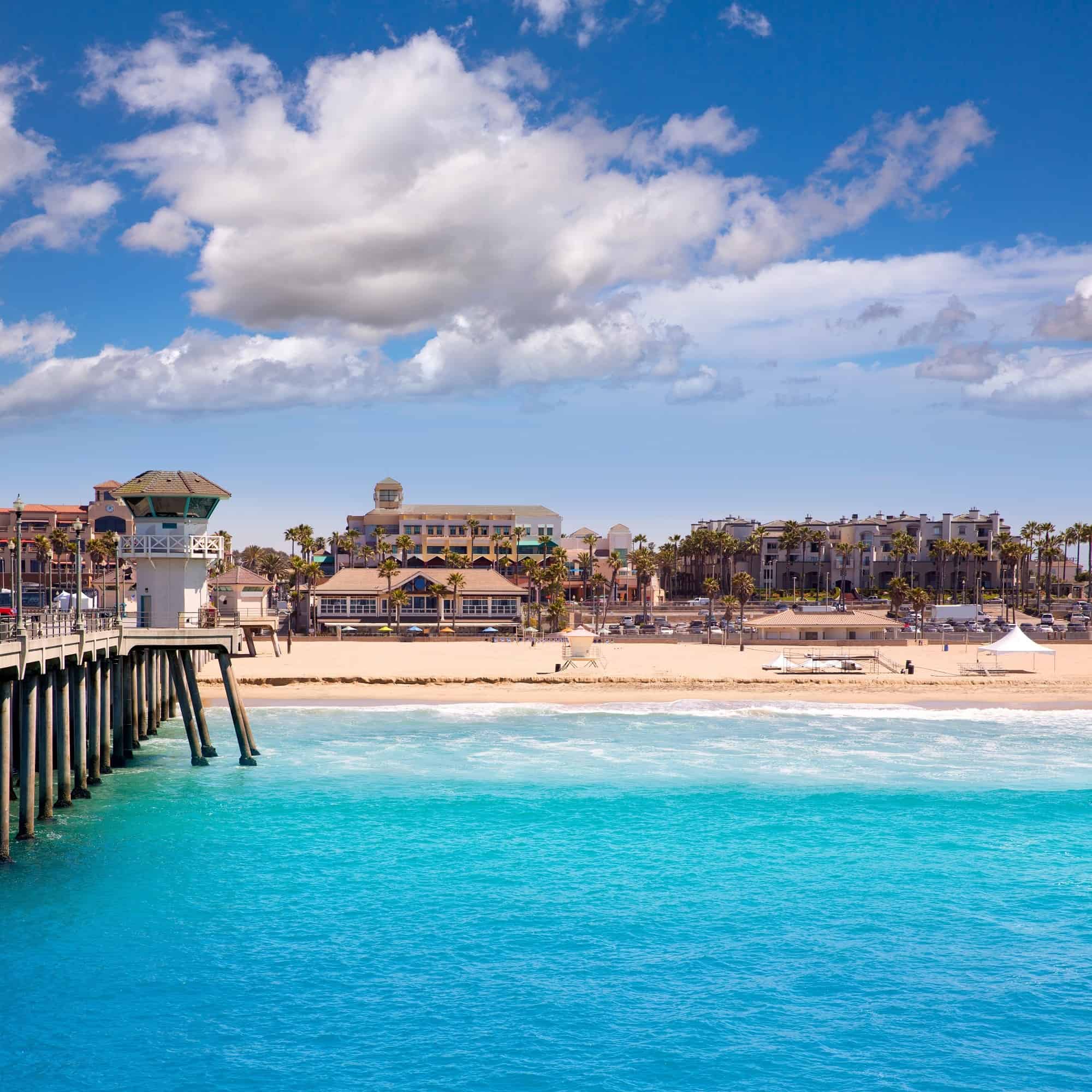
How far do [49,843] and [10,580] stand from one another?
93.2 m

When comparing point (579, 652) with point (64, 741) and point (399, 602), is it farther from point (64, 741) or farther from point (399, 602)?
point (64, 741)

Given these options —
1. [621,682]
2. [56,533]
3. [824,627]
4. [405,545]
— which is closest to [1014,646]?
[824,627]

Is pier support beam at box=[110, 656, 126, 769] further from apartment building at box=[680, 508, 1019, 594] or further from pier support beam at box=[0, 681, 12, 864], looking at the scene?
apartment building at box=[680, 508, 1019, 594]

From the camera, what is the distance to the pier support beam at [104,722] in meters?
35.2

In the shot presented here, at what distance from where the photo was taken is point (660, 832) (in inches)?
1203

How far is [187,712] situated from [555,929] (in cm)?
2092

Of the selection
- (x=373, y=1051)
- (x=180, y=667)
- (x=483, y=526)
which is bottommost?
(x=373, y=1051)

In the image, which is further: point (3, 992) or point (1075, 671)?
point (1075, 671)

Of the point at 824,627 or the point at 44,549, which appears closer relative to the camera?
the point at 824,627

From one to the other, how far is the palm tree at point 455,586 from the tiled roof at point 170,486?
189ft

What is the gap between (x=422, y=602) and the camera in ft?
319

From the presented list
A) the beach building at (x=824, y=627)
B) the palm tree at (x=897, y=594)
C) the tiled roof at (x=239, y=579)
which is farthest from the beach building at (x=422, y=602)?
the palm tree at (x=897, y=594)

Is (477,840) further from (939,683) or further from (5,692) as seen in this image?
(939,683)

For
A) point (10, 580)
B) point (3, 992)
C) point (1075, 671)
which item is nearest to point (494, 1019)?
point (3, 992)
